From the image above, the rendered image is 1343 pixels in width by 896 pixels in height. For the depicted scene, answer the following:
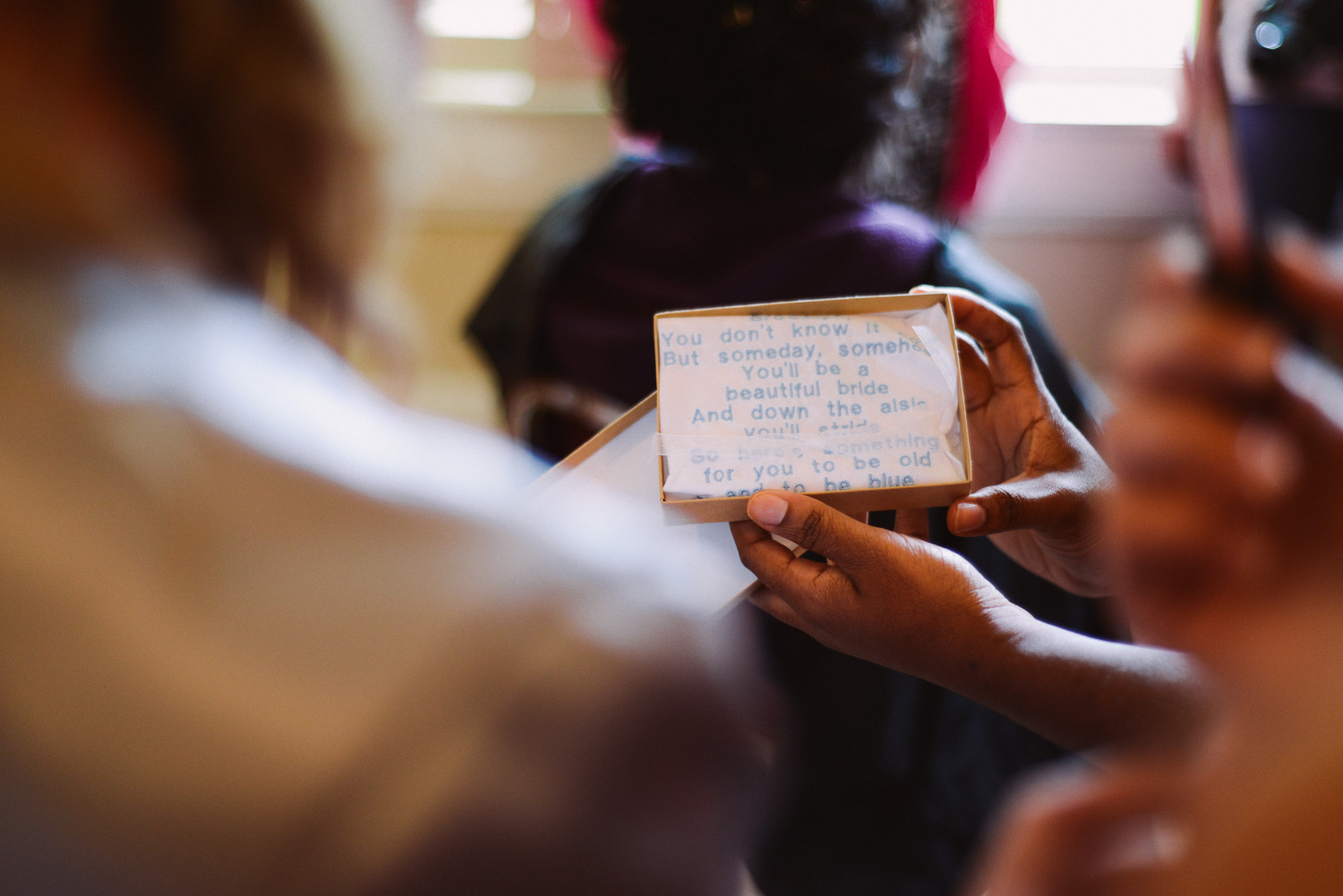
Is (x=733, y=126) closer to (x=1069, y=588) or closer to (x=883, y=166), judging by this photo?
(x=883, y=166)

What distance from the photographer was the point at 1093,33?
71.2 inches

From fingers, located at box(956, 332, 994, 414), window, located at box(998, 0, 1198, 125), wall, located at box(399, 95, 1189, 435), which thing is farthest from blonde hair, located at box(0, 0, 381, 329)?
window, located at box(998, 0, 1198, 125)

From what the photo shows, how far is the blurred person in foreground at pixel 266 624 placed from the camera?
0.22m

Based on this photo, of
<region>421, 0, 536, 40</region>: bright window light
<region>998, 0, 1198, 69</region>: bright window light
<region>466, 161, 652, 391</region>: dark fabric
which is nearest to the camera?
<region>466, 161, 652, 391</region>: dark fabric

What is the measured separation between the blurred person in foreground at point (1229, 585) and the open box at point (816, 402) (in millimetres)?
220

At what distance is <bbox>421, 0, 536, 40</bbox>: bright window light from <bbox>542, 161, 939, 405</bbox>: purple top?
0.93m

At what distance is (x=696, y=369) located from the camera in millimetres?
454

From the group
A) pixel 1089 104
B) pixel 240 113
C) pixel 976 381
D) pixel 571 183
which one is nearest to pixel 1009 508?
pixel 976 381

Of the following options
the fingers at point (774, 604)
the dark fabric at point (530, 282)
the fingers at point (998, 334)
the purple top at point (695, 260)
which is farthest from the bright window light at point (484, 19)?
the fingers at point (774, 604)

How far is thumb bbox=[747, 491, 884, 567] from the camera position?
1.39ft

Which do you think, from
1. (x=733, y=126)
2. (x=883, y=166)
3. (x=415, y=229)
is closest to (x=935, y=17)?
(x=883, y=166)

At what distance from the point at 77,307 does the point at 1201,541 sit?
371mm

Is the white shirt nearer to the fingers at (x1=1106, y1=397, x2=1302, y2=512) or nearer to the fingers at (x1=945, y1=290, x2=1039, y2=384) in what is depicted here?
the fingers at (x1=1106, y1=397, x2=1302, y2=512)

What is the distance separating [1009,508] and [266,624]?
416 millimetres
